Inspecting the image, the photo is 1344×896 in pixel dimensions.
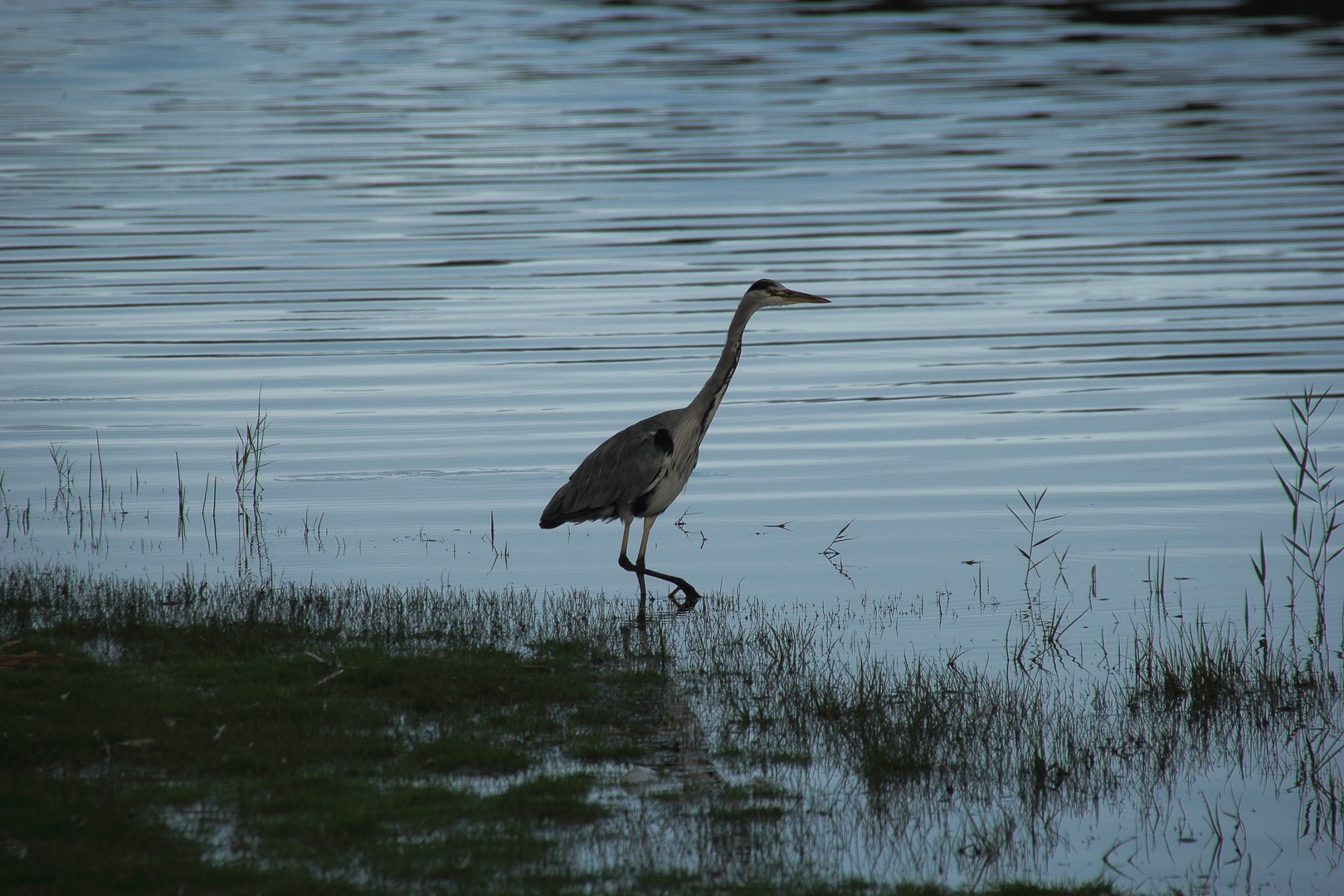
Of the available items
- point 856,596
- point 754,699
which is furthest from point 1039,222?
→ point 754,699

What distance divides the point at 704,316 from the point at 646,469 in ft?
35.8

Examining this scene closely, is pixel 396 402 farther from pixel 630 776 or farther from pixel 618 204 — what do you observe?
pixel 618 204

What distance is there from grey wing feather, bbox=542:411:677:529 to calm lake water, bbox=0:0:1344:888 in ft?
2.01

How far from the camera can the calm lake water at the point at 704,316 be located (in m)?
12.4

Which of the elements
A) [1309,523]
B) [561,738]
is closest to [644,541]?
[561,738]

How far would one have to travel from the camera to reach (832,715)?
794 centimetres

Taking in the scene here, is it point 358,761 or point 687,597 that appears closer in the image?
point 358,761

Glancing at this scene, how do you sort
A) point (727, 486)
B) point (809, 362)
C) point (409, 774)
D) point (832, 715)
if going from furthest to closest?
point (809, 362) < point (727, 486) < point (832, 715) < point (409, 774)

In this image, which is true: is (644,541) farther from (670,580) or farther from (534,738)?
(534,738)

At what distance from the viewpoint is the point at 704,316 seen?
70.9ft

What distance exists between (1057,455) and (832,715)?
766 centimetres

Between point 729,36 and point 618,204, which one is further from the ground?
point 729,36

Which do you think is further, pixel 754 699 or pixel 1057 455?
pixel 1057 455

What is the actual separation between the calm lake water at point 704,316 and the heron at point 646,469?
0.54 metres
